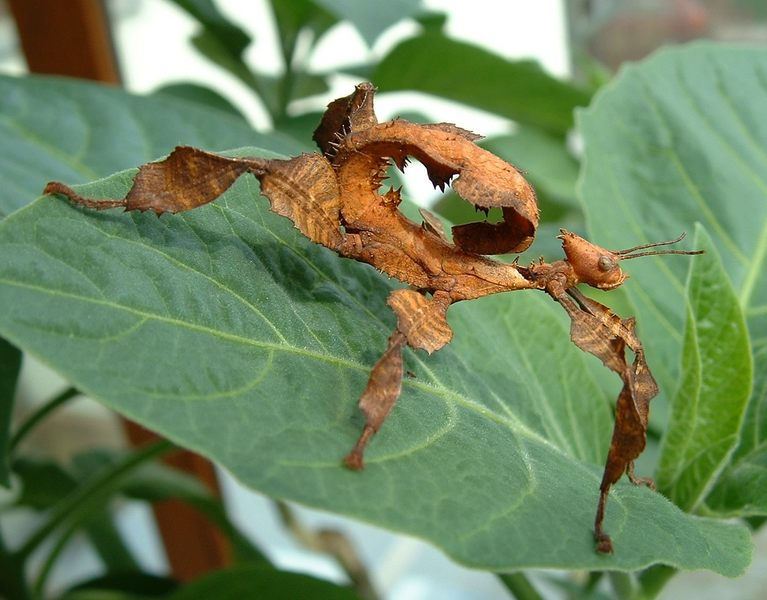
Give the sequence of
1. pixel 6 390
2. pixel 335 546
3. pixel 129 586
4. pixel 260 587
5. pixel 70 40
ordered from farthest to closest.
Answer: pixel 70 40 → pixel 335 546 → pixel 129 586 → pixel 260 587 → pixel 6 390

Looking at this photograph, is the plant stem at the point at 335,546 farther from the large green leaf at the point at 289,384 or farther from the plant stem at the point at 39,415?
the large green leaf at the point at 289,384

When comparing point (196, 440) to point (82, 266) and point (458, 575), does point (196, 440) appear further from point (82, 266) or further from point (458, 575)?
point (458, 575)

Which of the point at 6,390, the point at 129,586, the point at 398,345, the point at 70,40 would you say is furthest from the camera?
the point at 70,40

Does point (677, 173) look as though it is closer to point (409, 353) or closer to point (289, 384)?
point (409, 353)

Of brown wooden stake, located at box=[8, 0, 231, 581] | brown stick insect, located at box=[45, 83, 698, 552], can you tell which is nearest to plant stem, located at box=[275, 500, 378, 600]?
brown wooden stake, located at box=[8, 0, 231, 581]

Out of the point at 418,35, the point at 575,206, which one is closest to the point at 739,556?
the point at 418,35

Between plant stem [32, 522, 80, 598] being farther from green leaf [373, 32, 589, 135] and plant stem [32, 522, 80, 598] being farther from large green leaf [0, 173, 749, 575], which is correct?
green leaf [373, 32, 589, 135]

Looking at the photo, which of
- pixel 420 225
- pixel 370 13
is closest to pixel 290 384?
pixel 420 225
